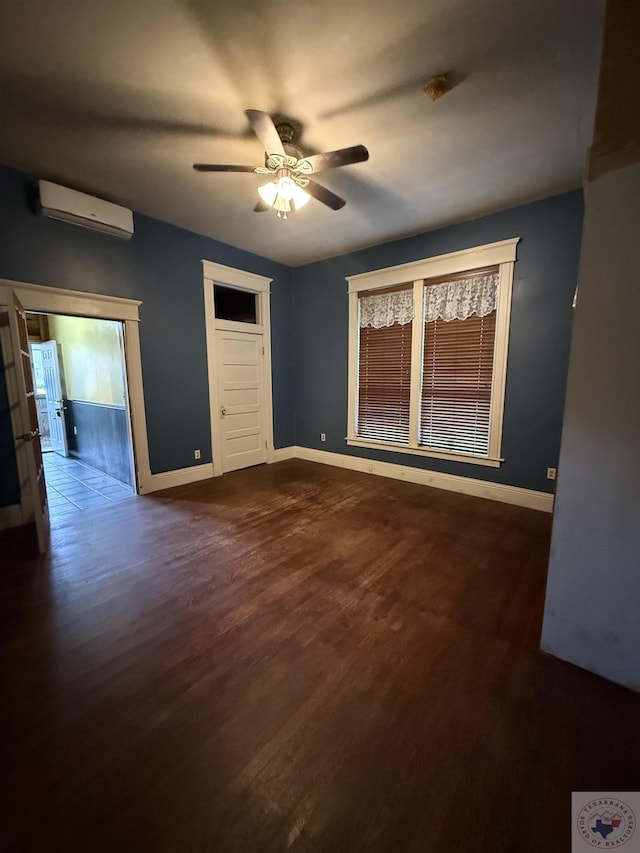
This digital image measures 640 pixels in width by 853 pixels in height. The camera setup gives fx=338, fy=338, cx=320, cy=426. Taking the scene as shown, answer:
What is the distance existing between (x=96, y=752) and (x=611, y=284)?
8.58 feet

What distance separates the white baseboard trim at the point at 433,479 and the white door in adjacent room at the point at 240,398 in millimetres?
536

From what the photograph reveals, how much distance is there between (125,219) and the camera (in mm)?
3289

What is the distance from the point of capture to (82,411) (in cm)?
521

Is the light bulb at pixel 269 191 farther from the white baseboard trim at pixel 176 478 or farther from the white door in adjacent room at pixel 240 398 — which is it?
the white baseboard trim at pixel 176 478

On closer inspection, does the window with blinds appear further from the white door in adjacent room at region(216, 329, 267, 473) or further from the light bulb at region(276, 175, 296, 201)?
the light bulb at region(276, 175, 296, 201)

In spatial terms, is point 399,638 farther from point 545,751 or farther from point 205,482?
point 205,482

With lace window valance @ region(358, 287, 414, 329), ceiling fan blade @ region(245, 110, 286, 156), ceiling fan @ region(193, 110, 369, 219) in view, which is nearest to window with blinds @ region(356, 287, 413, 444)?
lace window valance @ region(358, 287, 414, 329)

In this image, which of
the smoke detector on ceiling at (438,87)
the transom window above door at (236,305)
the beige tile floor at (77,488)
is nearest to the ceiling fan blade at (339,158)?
the smoke detector on ceiling at (438,87)

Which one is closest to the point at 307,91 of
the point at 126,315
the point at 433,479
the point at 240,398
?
the point at 126,315

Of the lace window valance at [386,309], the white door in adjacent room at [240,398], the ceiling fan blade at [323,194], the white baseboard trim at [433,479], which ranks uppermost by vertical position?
the ceiling fan blade at [323,194]

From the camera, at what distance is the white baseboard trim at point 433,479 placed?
346cm

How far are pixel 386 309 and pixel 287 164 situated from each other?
7.74ft

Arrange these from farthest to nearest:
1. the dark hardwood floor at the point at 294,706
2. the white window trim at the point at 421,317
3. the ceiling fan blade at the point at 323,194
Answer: the white window trim at the point at 421,317 → the ceiling fan blade at the point at 323,194 → the dark hardwood floor at the point at 294,706

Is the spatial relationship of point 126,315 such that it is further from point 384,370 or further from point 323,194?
point 384,370
